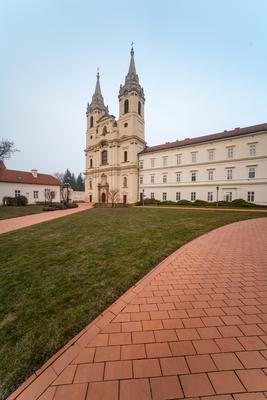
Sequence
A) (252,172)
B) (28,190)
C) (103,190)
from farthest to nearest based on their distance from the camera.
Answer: (103,190), (28,190), (252,172)

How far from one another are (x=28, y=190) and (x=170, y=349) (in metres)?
37.6

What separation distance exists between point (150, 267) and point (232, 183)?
86.2ft

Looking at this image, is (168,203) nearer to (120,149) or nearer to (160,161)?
(160,161)

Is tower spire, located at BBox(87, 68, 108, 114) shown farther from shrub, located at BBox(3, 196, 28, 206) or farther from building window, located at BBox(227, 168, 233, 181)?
building window, located at BBox(227, 168, 233, 181)

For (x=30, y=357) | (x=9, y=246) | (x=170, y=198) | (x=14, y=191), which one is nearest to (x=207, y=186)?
(x=170, y=198)

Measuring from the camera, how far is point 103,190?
123ft

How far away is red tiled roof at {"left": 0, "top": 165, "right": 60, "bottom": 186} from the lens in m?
31.1

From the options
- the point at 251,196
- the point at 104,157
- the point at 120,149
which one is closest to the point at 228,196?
the point at 251,196

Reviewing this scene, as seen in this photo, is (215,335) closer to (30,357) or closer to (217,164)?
(30,357)

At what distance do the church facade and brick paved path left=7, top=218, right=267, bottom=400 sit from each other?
2600 cm

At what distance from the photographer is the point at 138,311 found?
248cm

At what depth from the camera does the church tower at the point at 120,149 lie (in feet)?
111

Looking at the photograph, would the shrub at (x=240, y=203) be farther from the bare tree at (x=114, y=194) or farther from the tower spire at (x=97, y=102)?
the tower spire at (x=97, y=102)

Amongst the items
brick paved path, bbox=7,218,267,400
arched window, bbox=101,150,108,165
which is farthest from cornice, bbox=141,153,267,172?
brick paved path, bbox=7,218,267,400
